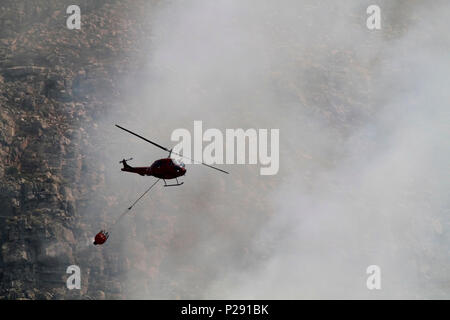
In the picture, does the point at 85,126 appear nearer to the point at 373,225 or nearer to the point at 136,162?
the point at 136,162

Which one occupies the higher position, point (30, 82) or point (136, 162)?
point (30, 82)

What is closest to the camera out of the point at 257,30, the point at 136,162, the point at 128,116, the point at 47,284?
the point at 47,284

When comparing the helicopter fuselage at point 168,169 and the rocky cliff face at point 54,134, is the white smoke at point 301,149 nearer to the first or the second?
the rocky cliff face at point 54,134

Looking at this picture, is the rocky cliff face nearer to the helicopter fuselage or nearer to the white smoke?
the white smoke

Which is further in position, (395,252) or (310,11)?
(310,11)

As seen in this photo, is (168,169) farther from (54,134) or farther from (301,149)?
(301,149)

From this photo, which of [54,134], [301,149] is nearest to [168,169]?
[54,134]

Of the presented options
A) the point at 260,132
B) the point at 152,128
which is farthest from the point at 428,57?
the point at 152,128

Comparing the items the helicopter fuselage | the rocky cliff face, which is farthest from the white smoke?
the helicopter fuselage
